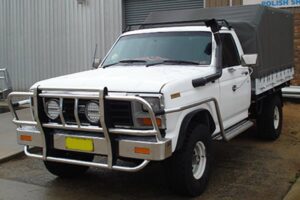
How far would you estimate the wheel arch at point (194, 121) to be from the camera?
194 inches

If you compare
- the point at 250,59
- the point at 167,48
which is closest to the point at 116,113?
the point at 167,48

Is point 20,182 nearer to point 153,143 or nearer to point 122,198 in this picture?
point 122,198

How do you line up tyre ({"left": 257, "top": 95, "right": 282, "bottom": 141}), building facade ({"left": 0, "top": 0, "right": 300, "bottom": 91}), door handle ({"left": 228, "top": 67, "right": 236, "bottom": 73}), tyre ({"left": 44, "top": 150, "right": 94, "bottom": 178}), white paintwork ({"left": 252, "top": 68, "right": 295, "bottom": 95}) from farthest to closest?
building facade ({"left": 0, "top": 0, "right": 300, "bottom": 91})
tyre ({"left": 257, "top": 95, "right": 282, "bottom": 141})
white paintwork ({"left": 252, "top": 68, "right": 295, "bottom": 95})
door handle ({"left": 228, "top": 67, "right": 236, "bottom": 73})
tyre ({"left": 44, "top": 150, "right": 94, "bottom": 178})

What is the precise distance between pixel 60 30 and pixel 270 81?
30.2ft

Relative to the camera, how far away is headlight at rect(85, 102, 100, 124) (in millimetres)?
4988

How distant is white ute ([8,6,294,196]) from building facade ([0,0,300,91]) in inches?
259

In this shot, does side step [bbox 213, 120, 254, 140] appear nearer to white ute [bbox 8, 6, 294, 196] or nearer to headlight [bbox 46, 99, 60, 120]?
white ute [bbox 8, 6, 294, 196]

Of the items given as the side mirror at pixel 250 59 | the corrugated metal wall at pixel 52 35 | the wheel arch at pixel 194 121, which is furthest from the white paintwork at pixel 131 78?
the corrugated metal wall at pixel 52 35

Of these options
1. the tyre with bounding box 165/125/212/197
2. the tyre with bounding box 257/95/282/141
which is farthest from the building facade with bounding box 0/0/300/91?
the tyre with bounding box 165/125/212/197

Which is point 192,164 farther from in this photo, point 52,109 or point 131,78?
point 52,109

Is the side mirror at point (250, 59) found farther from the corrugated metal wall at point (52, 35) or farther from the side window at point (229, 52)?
the corrugated metal wall at point (52, 35)

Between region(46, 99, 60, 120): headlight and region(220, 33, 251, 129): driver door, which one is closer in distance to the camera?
region(46, 99, 60, 120): headlight

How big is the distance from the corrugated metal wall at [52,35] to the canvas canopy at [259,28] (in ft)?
19.1

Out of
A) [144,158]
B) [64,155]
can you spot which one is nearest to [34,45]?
[64,155]
